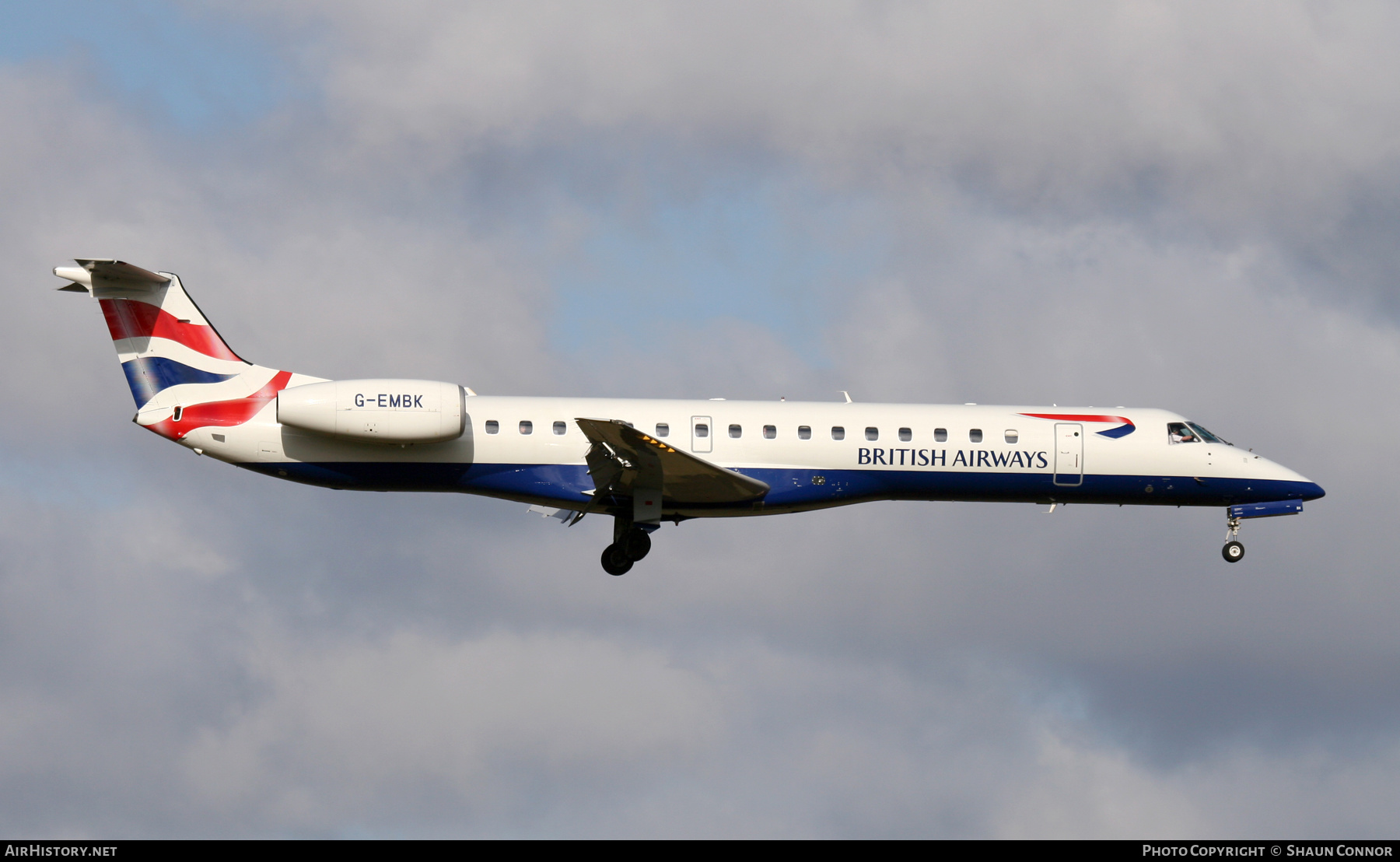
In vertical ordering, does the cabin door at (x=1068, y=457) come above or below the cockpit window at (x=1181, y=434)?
below

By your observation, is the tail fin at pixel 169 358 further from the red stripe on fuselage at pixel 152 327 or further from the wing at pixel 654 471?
the wing at pixel 654 471

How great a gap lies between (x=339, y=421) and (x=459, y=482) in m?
2.60

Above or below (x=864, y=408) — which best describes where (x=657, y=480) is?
below

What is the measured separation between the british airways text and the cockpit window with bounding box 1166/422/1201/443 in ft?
9.47

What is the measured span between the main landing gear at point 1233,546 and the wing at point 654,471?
32.2 ft

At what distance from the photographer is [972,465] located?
1201 inches

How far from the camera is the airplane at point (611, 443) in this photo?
Result: 28750mm

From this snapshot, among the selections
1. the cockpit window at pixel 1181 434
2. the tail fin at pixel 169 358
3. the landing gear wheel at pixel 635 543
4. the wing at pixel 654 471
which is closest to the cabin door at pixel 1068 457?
the cockpit window at pixel 1181 434

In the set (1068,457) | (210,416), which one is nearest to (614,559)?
(210,416)

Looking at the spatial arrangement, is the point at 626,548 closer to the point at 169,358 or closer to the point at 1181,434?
the point at 169,358

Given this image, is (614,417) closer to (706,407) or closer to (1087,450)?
(706,407)

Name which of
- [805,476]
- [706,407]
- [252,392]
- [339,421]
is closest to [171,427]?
[252,392]

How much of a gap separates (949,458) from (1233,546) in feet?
20.9

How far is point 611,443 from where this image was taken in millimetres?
28078
